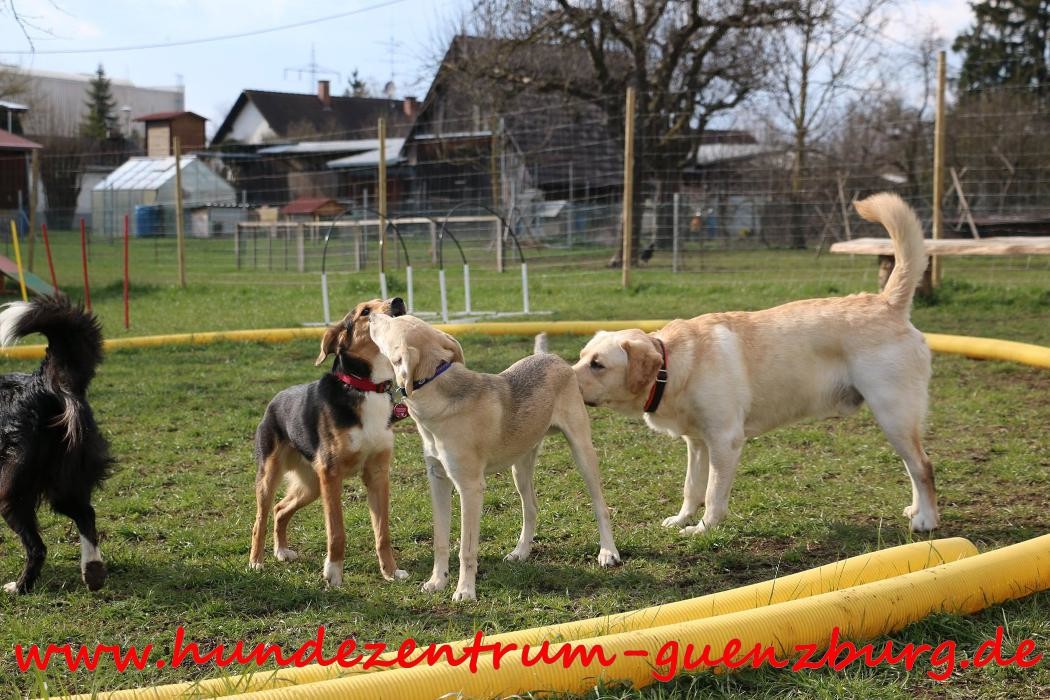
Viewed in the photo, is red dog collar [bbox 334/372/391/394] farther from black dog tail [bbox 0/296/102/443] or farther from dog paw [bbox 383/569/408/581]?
black dog tail [bbox 0/296/102/443]

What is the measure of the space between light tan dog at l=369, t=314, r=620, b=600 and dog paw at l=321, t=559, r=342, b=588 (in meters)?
0.42

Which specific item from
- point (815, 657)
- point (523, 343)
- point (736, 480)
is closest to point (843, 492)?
point (736, 480)

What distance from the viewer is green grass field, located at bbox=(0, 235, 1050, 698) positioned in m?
3.52

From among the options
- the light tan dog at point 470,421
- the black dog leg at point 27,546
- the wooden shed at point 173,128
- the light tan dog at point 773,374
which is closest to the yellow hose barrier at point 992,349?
the light tan dog at point 773,374

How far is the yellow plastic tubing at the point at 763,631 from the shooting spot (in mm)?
2877

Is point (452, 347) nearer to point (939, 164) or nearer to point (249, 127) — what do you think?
point (939, 164)

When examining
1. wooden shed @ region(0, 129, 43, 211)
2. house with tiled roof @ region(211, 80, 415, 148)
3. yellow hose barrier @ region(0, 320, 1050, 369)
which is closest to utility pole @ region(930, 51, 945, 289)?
yellow hose barrier @ region(0, 320, 1050, 369)

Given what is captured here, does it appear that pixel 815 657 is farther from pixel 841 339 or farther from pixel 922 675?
pixel 841 339

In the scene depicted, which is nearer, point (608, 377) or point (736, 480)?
point (608, 377)

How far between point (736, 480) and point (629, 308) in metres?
7.99

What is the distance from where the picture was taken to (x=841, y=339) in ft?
16.8

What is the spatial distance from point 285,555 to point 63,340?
142cm

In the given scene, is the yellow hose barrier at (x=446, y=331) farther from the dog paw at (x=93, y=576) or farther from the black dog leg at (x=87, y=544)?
the dog paw at (x=93, y=576)

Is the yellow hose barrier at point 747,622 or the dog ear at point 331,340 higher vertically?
the dog ear at point 331,340
